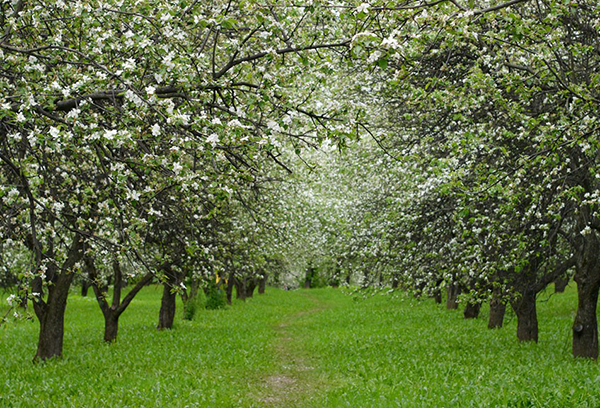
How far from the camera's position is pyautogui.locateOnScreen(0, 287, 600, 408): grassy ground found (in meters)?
9.46

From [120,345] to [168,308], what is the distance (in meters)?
4.84

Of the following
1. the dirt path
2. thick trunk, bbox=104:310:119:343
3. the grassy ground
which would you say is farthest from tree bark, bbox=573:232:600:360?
thick trunk, bbox=104:310:119:343

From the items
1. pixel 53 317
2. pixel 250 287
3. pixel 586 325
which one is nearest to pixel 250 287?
pixel 250 287

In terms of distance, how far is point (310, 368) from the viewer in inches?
542

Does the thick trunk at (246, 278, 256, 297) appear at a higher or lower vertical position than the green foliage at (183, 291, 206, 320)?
higher

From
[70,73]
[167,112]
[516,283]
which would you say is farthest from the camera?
[516,283]

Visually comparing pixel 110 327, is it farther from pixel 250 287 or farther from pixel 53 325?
pixel 250 287

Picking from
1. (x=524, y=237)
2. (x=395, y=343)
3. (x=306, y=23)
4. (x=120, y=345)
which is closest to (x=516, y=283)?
(x=524, y=237)

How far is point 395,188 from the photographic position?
14383 mm

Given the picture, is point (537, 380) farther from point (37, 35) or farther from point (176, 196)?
point (37, 35)

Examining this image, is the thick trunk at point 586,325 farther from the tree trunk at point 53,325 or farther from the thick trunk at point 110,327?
the thick trunk at point 110,327

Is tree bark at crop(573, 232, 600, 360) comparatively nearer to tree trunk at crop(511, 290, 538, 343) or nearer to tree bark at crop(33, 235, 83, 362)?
tree trunk at crop(511, 290, 538, 343)

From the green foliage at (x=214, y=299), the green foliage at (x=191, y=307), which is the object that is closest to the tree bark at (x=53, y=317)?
the green foliage at (x=191, y=307)

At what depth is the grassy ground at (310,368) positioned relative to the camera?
9.46 metres
